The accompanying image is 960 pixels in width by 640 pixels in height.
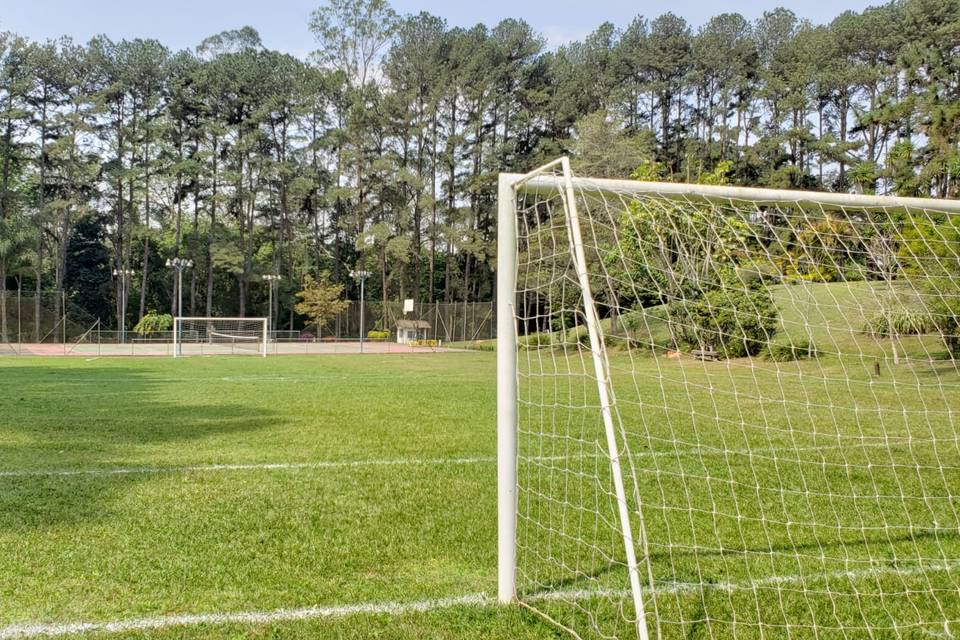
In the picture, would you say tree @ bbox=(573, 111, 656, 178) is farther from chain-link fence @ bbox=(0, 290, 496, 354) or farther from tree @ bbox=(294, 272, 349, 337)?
tree @ bbox=(294, 272, 349, 337)

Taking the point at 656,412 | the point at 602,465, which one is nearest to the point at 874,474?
the point at 602,465

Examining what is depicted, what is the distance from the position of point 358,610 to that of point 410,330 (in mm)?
38412

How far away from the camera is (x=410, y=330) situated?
136 feet

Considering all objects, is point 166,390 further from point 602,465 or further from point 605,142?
point 605,142

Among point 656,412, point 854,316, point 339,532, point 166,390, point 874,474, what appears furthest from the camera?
point 854,316

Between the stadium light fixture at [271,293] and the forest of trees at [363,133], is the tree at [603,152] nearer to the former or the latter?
the forest of trees at [363,133]

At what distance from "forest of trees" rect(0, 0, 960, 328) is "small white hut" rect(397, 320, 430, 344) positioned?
256 inches

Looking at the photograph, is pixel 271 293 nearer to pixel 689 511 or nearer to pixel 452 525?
pixel 452 525

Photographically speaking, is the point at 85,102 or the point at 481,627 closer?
the point at 481,627

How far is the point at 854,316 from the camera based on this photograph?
17219mm

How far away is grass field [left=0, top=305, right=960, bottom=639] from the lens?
3.15 meters

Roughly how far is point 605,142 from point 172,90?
27.3 metres

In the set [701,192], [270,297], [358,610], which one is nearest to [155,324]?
[270,297]

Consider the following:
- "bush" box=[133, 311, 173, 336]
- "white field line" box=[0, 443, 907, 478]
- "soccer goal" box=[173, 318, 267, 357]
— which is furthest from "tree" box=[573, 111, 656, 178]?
"white field line" box=[0, 443, 907, 478]
